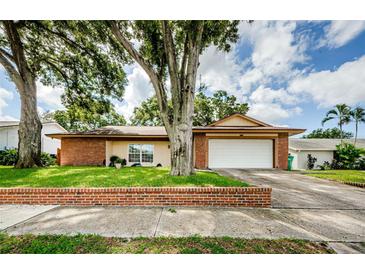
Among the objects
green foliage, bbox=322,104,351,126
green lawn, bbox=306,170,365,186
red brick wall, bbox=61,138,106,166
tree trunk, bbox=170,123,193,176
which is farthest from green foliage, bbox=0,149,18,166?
green foliage, bbox=322,104,351,126

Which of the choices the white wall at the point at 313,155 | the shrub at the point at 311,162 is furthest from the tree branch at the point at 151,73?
the white wall at the point at 313,155

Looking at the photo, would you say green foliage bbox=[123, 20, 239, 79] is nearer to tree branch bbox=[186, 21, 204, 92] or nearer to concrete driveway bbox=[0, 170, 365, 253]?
tree branch bbox=[186, 21, 204, 92]

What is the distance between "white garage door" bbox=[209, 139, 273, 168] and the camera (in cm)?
1139

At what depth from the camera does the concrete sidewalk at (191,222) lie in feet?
9.41

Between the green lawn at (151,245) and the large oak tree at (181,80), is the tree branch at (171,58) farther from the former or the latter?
the green lawn at (151,245)

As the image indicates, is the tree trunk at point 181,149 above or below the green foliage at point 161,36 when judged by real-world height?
below

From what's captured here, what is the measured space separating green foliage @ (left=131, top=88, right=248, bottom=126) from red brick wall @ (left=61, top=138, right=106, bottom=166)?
12.9 meters

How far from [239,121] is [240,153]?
3.24 meters

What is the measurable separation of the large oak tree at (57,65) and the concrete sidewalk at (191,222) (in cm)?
683

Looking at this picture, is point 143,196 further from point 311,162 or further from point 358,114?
point 358,114

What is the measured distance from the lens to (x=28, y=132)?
8750 mm

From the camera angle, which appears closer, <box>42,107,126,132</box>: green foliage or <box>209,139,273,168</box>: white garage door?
<box>209,139,273,168</box>: white garage door

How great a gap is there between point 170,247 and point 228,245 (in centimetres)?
89
